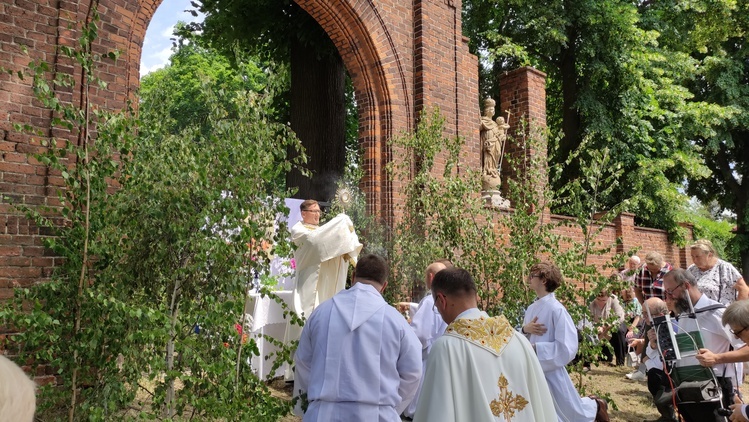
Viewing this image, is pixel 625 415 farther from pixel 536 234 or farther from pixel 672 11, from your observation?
pixel 672 11

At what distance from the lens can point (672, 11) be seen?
1738cm

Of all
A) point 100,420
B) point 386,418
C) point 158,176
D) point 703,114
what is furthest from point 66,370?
point 703,114

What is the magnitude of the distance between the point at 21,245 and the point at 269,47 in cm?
826

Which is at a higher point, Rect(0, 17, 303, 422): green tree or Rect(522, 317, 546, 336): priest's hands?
Rect(0, 17, 303, 422): green tree

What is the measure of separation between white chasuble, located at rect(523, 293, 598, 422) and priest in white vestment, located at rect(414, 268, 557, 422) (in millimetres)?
1654

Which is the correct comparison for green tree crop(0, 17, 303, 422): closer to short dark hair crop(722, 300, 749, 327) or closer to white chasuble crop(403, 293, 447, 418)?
white chasuble crop(403, 293, 447, 418)

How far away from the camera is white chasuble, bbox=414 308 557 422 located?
Answer: 10.1 feet

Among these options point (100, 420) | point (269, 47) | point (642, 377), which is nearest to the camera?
point (100, 420)

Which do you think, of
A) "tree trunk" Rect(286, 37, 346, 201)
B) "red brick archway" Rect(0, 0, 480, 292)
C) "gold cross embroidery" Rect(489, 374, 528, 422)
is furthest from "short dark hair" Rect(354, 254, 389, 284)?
"tree trunk" Rect(286, 37, 346, 201)

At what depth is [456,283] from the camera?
336cm

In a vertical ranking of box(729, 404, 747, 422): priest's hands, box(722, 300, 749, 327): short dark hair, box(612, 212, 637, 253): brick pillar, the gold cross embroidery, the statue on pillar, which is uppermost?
the statue on pillar

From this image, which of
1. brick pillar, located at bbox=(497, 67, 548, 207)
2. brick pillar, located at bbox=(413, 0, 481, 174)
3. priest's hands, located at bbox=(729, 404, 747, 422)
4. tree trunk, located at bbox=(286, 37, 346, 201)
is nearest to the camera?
priest's hands, located at bbox=(729, 404, 747, 422)

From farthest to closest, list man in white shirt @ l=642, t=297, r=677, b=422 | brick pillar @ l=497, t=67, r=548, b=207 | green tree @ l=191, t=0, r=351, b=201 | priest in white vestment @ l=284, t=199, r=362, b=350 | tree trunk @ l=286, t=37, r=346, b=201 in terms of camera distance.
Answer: brick pillar @ l=497, t=67, r=548, b=207 < tree trunk @ l=286, t=37, r=346, b=201 < green tree @ l=191, t=0, r=351, b=201 < priest in white vestment @ l=284, t=199, r=362, b=350 < man in white shirt @ l=642, t=297, r=677, b=422

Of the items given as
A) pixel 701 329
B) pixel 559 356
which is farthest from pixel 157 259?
pixel 701 329
